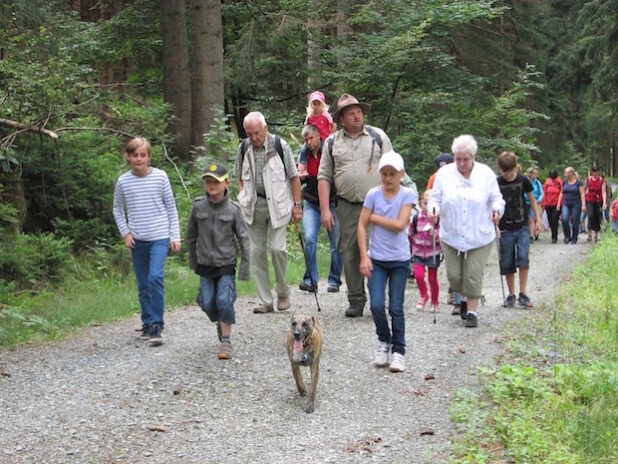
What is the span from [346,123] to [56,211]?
689 centimetres

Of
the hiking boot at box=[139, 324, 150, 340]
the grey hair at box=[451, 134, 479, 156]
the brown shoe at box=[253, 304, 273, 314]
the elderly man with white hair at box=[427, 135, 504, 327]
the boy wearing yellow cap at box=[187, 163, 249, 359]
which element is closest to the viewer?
the boy wearing yellow cap at box=[187, 163, 249, 359]

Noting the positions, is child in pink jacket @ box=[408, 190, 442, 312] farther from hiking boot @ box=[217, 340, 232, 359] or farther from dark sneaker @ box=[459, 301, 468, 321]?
hiking boot @ box=[217, 340, 232, 359]

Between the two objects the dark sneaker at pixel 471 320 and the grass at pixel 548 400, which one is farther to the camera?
the dark sneaker at pixel 471 320

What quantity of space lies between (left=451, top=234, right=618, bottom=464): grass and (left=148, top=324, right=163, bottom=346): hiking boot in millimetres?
3333

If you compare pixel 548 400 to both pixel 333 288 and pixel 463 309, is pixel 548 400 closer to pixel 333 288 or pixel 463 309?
pixel 463 309

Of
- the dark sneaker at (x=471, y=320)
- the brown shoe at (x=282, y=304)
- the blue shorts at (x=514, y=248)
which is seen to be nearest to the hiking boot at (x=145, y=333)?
the brown shoe at (x=282, y=304)

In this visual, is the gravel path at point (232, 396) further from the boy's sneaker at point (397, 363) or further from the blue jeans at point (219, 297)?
the blue jeans at point (219, 297)

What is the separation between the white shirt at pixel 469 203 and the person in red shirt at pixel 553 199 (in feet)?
48.6

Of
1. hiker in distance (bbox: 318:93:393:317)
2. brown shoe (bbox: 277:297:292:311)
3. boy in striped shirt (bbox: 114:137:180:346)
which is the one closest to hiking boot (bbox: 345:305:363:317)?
hiker in distance (bbox: 318:93:393:317)

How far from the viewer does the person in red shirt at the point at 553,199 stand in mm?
23291

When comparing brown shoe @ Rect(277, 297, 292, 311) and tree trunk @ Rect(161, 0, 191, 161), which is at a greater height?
tree trunk @ Rect(161, 0, 191, 161)

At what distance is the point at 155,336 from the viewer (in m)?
8.65

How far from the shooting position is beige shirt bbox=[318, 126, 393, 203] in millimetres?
9281

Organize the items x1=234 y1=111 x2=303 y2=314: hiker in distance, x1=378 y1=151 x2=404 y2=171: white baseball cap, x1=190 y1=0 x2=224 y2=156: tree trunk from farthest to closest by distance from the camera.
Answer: x1=190 y1=0 x2=224 y2=156: tree trunk → x1=234 y1=111 x2=303 y2=314: hiker in distance → x1=378 y1=151 x2=404 y2=171: white baseball cap
